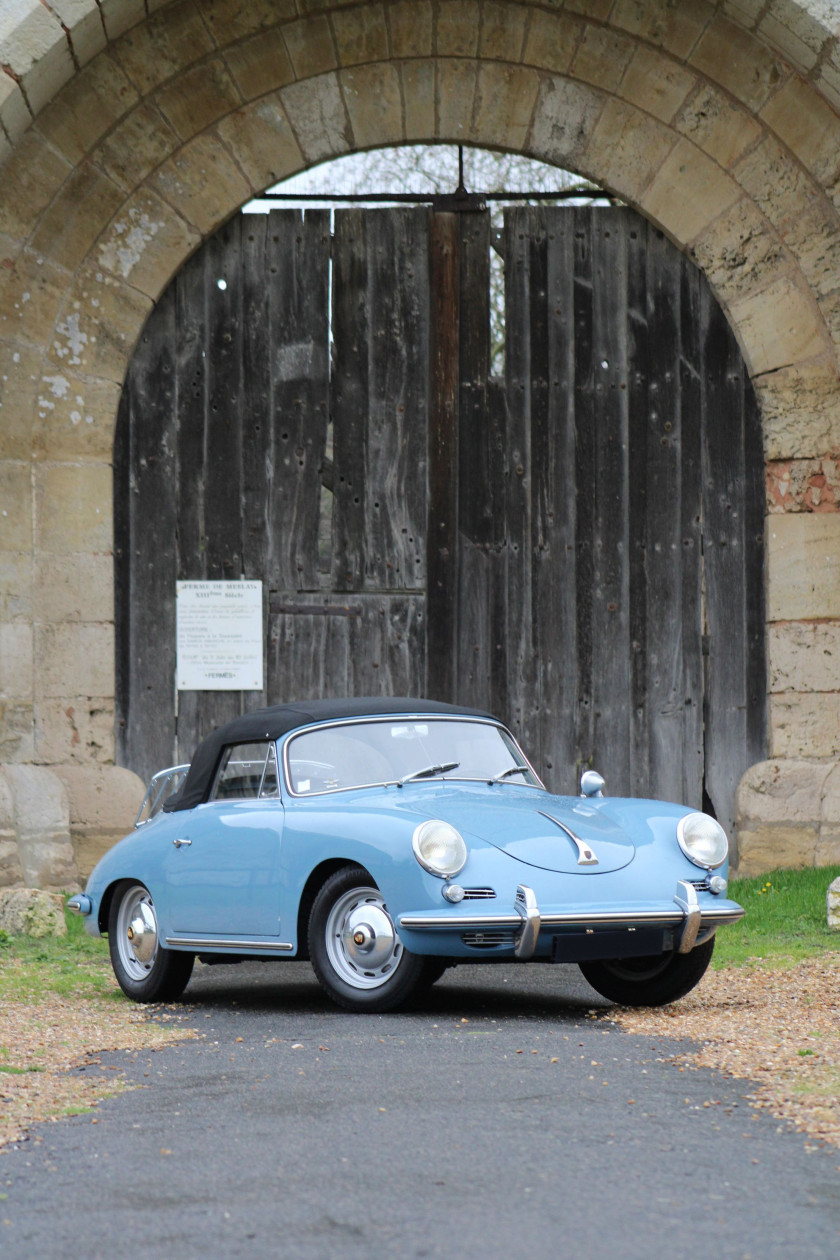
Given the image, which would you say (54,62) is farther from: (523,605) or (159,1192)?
(159,1192)

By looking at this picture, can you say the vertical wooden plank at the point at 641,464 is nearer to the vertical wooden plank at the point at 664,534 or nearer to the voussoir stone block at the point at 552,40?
the vertical wooden plank at the point at 664,534

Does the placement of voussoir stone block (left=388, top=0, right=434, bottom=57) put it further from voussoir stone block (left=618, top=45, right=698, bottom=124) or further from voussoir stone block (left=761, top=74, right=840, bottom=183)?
voussoir stone block (left=761, top=74, right=840, bottom=183)

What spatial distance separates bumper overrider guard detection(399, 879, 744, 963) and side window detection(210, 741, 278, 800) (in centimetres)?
139

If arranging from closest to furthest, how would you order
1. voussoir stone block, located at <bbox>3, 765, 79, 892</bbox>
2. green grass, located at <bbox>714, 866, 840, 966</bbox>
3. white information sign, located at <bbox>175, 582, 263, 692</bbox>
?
green grass, located at <bbox>714, 866, 840, 966</bbox> < voussoir stone block, located at <bbox>3, 765, 79, 892</bbox> < white information sign, located at <bbox>175, 582, 263, 692</bbox>

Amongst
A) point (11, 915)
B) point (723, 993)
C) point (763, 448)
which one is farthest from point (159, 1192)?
point (763, 448)

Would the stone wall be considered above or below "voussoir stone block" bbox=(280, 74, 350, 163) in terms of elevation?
below

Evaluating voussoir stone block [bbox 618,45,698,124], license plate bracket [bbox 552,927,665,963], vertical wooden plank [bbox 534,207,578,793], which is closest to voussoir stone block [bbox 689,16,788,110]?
voussoir stone block [bbox 618,45,698,124]

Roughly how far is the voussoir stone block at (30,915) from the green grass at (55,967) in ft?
0.21

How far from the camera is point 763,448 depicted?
11383 millimetres

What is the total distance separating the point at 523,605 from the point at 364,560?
50.1 inches

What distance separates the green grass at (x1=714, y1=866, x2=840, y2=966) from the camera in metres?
7.98

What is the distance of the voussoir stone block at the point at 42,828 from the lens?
10438 mm

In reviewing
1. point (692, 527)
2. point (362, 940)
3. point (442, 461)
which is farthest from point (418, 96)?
point (362, 940)

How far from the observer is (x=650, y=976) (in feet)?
21.0
